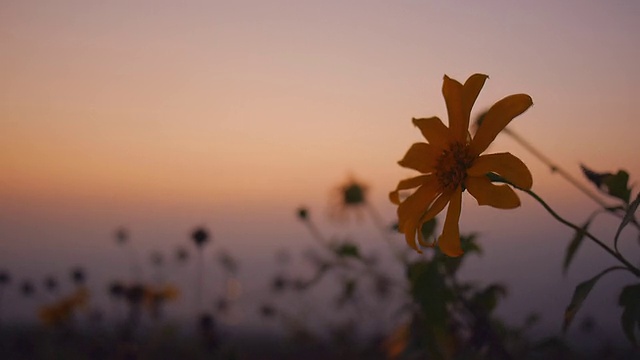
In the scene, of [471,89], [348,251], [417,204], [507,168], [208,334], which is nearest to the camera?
[507,168]

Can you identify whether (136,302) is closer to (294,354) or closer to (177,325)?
(177,325)

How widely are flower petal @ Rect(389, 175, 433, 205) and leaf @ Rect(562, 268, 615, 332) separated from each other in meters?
0.32

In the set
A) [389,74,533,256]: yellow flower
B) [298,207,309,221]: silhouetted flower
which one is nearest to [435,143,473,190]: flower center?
[389,74,533,256]: yellow flower

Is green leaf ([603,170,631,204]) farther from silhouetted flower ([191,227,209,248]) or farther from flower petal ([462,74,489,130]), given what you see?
silhouetted flower ([191,227,209,248])

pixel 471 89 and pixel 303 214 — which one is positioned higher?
pixel 303 214

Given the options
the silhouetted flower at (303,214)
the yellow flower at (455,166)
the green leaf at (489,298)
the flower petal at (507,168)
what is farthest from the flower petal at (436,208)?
the silhouetted flower at (303,214)

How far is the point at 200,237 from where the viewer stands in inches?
121

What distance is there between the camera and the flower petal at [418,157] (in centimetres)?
110

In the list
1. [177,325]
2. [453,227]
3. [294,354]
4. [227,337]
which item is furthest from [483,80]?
[294,354]

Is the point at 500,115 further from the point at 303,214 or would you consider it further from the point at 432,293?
the point at 303,214

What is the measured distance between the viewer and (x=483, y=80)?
3.24 ft

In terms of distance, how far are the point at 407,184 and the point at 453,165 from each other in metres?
0.13

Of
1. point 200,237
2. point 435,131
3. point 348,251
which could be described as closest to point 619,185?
point 435,131

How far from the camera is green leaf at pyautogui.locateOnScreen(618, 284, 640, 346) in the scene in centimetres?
94
